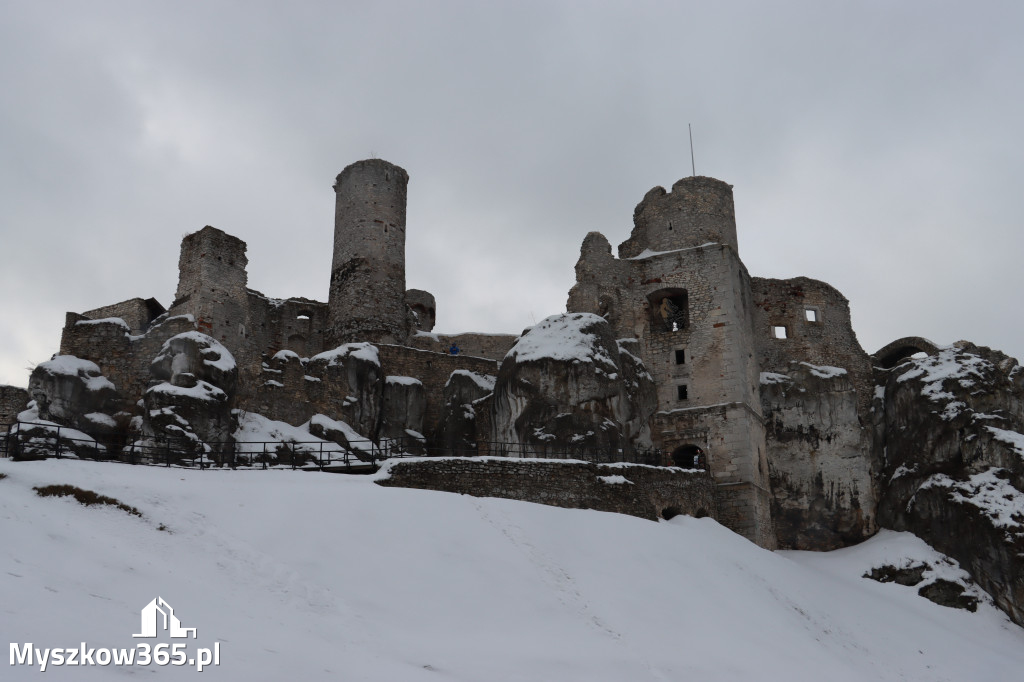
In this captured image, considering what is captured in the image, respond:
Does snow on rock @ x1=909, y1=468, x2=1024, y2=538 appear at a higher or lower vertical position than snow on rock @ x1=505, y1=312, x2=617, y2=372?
lower

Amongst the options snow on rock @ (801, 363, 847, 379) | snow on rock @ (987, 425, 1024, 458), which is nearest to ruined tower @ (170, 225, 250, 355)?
snow on rock @ (801, 363, 847, 379)

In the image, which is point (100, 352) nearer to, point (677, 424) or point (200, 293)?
point (200, 293)

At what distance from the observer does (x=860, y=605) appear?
25938 mm

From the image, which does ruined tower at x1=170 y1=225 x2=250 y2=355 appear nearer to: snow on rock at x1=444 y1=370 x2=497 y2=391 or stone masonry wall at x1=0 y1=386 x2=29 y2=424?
stone masonry wall at x1=0 y1=386 x2=29 y2=424

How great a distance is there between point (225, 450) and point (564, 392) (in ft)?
34.5

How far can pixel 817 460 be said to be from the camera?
3369cm

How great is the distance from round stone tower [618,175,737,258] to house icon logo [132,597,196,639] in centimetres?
2690

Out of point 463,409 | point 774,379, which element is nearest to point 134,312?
point 463,409

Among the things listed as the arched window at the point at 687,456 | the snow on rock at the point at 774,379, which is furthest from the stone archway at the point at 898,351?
the arched window at the point at 687,456

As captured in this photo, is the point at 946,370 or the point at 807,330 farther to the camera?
the point at 807,330

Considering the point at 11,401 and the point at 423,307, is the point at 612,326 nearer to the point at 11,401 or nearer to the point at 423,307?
the point at 423,307

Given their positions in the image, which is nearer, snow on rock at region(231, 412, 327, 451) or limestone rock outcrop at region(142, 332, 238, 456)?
limestone rock outcrop at region(142, 332, 238, 456)

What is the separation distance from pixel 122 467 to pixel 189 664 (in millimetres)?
10440

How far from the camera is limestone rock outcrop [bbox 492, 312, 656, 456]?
91.5 ft
